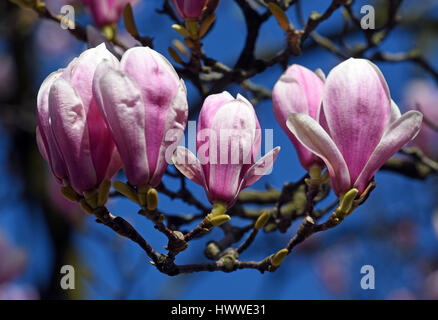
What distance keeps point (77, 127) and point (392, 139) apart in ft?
1.77

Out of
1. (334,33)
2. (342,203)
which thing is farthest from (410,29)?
(342,203)

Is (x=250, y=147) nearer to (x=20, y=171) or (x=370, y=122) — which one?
(x=370, y=122)

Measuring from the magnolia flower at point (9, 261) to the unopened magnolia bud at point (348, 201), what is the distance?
1883 millimetres

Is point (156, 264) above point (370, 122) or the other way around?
the other way around

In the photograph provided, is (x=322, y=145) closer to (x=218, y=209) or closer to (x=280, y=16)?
(x=218, y=209)

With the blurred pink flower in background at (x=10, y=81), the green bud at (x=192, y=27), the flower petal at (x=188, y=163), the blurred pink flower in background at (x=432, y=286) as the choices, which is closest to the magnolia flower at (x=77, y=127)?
the flower petal at (x=188, y=163)

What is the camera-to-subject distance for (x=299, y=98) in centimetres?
115

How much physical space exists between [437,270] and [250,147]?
2.41 metres

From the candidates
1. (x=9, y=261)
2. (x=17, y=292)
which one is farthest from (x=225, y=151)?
(x=9, y=261)

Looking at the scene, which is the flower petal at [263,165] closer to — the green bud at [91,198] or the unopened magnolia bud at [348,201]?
the unopened magnolia bud at [348,201]

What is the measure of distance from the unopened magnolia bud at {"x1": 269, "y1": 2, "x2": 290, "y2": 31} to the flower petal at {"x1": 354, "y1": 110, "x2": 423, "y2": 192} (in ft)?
1.28

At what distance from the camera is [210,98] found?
1108mm

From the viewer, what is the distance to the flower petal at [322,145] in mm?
1067
